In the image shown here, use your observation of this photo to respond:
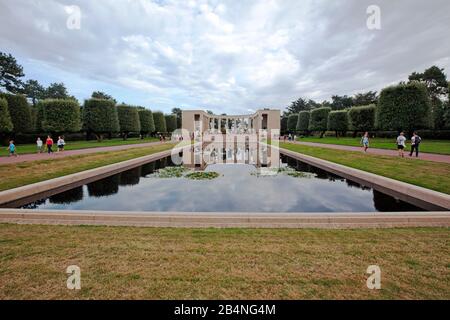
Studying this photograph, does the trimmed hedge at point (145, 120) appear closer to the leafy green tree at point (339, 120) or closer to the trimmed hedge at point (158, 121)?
the trimmed hedge at point (158, 121)

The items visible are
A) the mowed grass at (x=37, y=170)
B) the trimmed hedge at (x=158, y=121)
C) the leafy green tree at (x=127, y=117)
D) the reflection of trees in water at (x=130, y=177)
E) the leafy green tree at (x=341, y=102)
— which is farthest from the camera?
the leafy green tree at (x=341, y=102)

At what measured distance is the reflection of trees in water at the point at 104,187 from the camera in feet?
30.5

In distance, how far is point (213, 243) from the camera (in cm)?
406

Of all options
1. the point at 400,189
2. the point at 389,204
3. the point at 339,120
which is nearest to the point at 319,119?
the point at 339,120

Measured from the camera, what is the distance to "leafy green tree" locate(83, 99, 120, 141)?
3556 centimetres

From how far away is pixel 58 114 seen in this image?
2938cm

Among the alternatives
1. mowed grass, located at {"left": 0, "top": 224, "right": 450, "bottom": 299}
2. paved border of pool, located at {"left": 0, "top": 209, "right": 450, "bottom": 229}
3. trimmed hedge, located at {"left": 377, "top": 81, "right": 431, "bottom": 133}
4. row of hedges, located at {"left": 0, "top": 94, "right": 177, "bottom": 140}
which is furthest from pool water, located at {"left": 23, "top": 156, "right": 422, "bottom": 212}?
trimmed hedge, located at {"left": 377, "top": 81, "right": 431, "bottom": 133}

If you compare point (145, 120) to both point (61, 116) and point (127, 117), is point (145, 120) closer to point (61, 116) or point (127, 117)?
point (127, 117)

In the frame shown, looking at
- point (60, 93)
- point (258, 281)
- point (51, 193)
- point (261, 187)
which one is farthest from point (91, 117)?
point (60, 93)

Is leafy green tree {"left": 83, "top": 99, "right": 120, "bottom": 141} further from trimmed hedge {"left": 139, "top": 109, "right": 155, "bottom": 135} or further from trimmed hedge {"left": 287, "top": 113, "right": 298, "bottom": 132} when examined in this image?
trimmed hedge {"left": 287, "top": 113, "right": 298, "bottom": 132}

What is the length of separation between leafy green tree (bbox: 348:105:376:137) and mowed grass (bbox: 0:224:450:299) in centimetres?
4378

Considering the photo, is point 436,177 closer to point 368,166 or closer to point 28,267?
point 368,166

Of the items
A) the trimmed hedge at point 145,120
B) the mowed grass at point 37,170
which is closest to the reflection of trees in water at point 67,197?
the mowed grass at point 37,170
